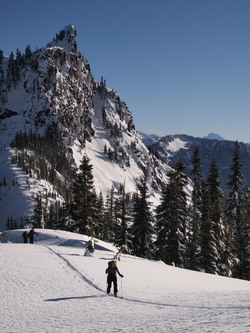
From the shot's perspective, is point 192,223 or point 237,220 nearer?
point 237,220

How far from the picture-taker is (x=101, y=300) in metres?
14.5

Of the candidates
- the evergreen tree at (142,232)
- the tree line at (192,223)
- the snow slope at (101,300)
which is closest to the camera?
the snow slope at (101,300)

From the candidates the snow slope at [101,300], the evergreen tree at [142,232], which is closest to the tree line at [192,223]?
the evergreen tree at [142,232]

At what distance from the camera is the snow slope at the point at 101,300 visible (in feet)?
33.5

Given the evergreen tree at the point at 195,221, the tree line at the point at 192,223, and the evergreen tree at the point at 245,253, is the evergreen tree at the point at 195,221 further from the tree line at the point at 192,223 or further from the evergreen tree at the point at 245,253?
the evergreen tree at the point at 245,253

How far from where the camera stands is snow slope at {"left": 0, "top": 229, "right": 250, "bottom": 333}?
402 inches

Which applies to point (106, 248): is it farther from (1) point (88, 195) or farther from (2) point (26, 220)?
(2) point (26, 220)

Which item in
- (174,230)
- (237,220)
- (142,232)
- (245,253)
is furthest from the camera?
(142,232)

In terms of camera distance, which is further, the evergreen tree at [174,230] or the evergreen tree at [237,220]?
the evergreen tree at [237,220]

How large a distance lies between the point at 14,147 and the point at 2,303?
7781 inches

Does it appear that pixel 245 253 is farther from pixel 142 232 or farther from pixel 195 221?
pixel 142 232

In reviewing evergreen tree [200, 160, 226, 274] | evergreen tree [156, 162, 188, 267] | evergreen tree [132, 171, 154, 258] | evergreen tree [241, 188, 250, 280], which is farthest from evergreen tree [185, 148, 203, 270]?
evergreen tree [241, 188, 250, 280]

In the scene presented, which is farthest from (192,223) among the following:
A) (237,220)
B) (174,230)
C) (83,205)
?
(83,205)

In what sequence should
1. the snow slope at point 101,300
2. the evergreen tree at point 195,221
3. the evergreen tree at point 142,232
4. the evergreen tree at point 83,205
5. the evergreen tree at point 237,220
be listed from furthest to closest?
1. the evergreen tree at point 83,205
2. the evergreen tree at point 142,232
3. the evergreen tree at point 195,221
4. the evergreen tree at point 237,220
5. the snow slope at point 101,300
